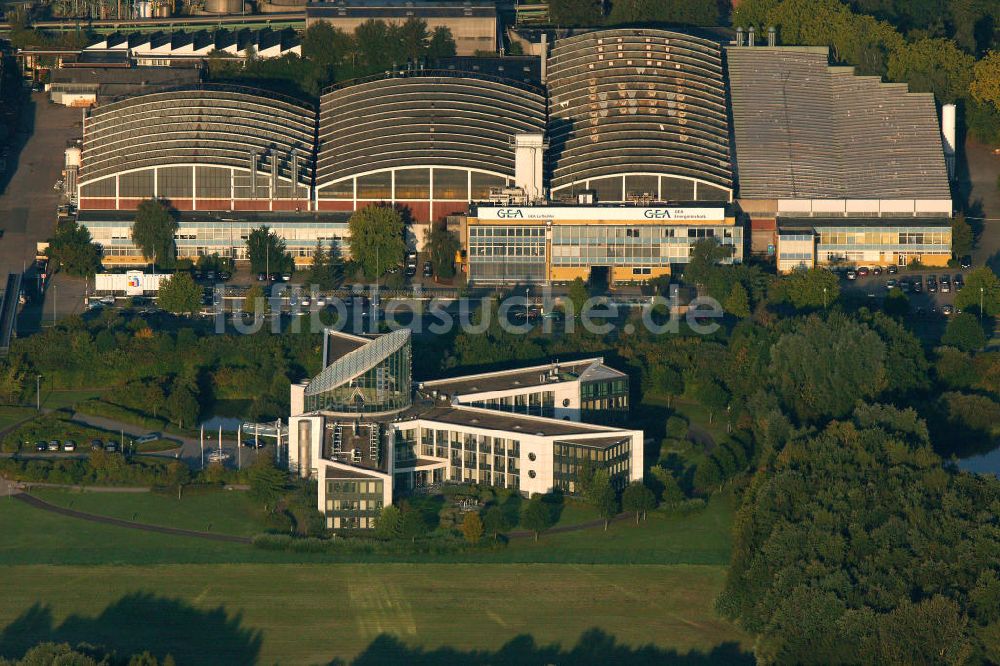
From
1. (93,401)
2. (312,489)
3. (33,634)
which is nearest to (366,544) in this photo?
(312,489)

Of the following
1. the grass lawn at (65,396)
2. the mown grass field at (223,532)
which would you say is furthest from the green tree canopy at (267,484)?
the grass lawn at (65,396)

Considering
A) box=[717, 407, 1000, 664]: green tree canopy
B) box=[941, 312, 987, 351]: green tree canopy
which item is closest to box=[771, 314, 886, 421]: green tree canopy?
box=[941, 312, 987, 351]: green tree canopy

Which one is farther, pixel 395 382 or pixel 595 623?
pixel 395 382

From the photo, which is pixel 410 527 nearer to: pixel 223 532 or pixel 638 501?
pixel 223 532

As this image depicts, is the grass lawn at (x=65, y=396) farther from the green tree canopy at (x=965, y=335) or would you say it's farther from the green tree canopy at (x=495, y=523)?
the green tree canopy at (x=965, y=335)

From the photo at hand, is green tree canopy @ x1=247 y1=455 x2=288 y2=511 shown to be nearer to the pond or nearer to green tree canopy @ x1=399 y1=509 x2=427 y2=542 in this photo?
green tree canopy @ x1=399 y1=509 x2=427 y2=542

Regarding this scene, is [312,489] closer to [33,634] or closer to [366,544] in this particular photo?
[366,544]

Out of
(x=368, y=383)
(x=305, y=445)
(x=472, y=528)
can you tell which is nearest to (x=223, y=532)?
(x=305, y=445)
